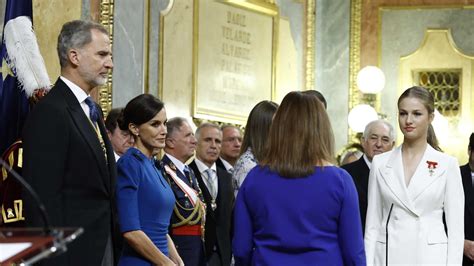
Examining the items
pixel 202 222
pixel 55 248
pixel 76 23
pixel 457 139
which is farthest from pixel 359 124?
pixel 55 248

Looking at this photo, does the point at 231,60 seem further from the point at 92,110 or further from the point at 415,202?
the point at 92,110

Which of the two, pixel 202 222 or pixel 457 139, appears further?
pixel 457 139

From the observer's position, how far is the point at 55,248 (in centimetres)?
327

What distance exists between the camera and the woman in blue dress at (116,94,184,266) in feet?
19.9

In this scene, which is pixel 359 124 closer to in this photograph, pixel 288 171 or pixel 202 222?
pixel 202 222

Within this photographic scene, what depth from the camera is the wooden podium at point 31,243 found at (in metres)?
3.29

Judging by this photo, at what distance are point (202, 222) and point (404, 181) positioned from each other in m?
1.46

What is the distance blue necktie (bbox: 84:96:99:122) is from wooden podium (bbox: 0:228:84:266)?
2.09 m

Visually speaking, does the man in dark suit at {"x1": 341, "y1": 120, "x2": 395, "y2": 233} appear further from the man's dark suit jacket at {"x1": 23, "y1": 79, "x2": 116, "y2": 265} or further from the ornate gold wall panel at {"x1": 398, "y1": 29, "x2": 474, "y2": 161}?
the ornate gold wall panel at {"x1": 398, "y1": 29, "x2": 474, "y2": 161}

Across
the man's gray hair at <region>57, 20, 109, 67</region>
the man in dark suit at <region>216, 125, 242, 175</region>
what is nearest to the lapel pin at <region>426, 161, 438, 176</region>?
the man's gray hair at <region>57, 20, 109, 67</region>

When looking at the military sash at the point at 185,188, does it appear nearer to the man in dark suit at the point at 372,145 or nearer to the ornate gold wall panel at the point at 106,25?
the man in dark suit at the point at 372,145

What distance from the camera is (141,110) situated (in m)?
6.35

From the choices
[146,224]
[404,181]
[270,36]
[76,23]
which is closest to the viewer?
[76,23]

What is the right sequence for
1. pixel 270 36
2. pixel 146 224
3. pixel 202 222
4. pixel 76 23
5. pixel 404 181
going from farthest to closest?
pixel 270 36, pixel 202 222, pixel 404 181, pixel 146 224, pixel 76 23
